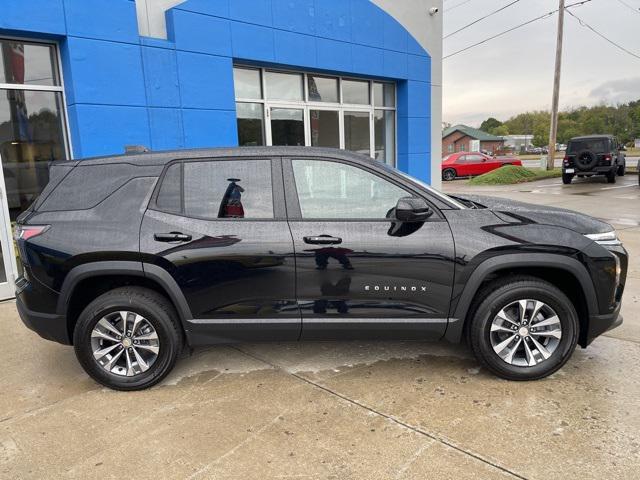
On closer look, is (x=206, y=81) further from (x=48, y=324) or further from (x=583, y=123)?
(x=583, y=123)

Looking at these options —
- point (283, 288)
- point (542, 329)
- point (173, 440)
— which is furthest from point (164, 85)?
point (542, 329)

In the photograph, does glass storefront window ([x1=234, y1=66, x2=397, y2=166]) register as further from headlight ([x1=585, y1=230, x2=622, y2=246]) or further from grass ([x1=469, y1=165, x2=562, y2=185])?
grass ([x1=469, y1=165, x2=562, y2=185])

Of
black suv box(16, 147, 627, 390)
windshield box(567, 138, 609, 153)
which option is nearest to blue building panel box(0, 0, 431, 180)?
black suv box(16, 147, 627, 390)

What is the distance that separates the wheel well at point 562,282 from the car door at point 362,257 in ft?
1.12

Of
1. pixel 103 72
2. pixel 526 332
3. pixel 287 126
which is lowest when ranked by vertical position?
pixel 526 332

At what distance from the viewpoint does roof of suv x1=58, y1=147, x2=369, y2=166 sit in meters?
3.53

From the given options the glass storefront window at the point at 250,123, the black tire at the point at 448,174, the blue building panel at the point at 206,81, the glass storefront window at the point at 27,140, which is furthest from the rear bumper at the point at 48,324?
→ the black tire at the point at 448,174

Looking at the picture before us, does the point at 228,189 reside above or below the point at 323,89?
below

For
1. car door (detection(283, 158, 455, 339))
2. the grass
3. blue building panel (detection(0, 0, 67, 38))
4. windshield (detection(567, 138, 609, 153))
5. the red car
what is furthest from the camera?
the red car

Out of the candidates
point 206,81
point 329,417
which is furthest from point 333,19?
point 329,417

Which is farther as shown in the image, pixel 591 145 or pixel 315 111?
pixel 591 145

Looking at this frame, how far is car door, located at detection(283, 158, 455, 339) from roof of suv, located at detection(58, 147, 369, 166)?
3.4 inches

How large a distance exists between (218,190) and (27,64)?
4.32m

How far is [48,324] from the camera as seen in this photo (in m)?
3.46
